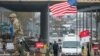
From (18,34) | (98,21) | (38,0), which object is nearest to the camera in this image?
(18,34)

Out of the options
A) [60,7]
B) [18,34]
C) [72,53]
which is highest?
[60,7]

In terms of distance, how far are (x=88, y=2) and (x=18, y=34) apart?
1236 cm

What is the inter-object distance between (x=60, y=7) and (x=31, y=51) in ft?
24.8

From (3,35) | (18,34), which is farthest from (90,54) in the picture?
(3,35)

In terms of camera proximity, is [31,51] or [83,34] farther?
[31,51]

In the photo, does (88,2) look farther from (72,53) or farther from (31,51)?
(31,51)

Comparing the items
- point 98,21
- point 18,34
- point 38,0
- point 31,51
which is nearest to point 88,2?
point 38,0

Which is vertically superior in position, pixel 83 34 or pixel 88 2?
pixel 88 2

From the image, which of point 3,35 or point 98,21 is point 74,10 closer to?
point 3,35

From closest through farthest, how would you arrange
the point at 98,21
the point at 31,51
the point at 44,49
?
the point at 44,49 → the point at 31,51 → the point at 98,21

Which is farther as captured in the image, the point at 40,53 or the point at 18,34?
the point at 40,53

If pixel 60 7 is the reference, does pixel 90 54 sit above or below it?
below

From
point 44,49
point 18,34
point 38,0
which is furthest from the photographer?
point 38,0

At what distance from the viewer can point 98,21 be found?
152 feet
